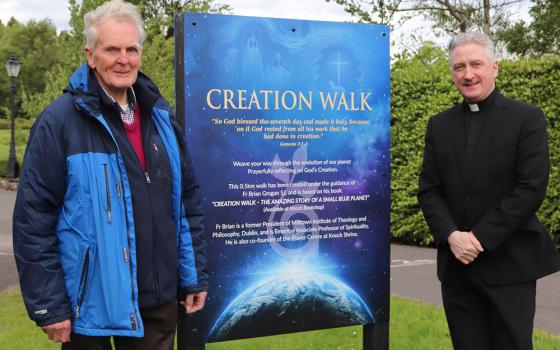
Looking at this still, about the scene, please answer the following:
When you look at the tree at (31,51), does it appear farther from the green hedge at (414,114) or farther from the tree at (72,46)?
the green hedge at (414,114)

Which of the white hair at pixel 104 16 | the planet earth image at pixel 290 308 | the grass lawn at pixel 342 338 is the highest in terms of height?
the white hair at pixel 104 16

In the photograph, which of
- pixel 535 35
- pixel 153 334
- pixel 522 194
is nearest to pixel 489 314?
pixel 522 194

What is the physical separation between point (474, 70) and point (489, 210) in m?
0.68

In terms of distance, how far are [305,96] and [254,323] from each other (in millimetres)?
1335

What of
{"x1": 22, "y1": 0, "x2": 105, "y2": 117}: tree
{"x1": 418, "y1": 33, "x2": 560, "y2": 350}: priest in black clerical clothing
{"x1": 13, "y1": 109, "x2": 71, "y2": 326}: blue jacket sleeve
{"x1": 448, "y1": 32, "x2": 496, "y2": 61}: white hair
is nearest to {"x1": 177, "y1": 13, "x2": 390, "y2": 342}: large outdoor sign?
{"x1": 418, "y1": 33, "x2": 560, "y2": 350}: priest in black clerical clothing

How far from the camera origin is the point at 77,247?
256cm

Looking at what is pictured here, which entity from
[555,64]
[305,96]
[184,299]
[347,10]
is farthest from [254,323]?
[347,10]

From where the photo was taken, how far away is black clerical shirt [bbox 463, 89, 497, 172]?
341 centimetres

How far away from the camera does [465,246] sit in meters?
3.29

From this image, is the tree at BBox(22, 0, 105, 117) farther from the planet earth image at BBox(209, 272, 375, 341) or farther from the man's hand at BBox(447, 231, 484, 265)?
the man's hand at BBox(447, 231, 484, 265)

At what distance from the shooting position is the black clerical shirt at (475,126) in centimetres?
341

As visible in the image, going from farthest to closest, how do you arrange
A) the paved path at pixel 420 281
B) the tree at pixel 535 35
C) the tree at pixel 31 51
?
1. the tree at pixel 31 51
2. the tree at pixel 535 35
3. the paved path at pixel 420 281

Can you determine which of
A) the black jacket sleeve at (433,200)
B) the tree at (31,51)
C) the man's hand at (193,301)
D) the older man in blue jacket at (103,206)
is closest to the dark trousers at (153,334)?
the older man in blue jacket at (103,206)

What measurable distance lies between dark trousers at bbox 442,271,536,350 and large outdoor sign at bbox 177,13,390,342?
0.81m
